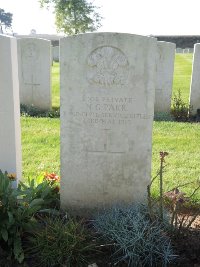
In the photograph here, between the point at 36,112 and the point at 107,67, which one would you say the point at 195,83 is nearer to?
the point at 36,112

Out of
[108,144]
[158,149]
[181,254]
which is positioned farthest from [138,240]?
[158,149]

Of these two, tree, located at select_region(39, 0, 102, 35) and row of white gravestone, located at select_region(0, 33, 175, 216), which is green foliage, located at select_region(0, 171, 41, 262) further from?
tree, located at select_region(39, 0, 102, 35)

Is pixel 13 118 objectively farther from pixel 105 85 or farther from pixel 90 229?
pixel 90 229

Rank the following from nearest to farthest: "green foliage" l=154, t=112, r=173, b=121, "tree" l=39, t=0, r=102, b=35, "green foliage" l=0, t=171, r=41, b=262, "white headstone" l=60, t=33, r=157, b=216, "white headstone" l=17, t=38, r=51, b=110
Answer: "green foliage" l=0, t=171, r=41, b=262, "white headstone" l=60, t=33, r=157, b=216, "green foliage" l=154, t=112, r=173, b=121, "white headstone" l=17, t=38, r=51, b=110, "tree" l=39, t=0, r=102, b=35

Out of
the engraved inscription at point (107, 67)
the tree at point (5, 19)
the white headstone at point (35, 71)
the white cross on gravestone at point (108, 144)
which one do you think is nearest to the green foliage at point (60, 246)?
the white cross on gravestone at point (108, 144)

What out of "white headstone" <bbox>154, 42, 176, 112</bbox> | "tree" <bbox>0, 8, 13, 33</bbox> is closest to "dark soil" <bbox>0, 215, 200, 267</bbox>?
"white headstone" <bbox>154, 42, 176, 112</bbox>

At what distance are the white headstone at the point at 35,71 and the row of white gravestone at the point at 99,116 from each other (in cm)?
576

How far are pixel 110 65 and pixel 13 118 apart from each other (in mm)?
→ 1225

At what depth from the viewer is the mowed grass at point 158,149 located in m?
5.26

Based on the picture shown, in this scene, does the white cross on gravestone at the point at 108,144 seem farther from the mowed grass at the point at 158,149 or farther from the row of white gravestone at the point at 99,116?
the mowed grass at the point at 158,149

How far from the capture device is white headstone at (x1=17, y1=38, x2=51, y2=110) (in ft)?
31.6

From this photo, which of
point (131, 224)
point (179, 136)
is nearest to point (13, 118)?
point (131, 224)

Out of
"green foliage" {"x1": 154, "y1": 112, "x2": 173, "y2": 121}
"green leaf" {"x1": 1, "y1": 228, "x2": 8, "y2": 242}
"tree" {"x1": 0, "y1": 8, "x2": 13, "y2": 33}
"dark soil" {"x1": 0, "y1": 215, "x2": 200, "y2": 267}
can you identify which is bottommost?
"dark soil" {"x1": 0, "y1": 215, "x2": 200, "y2": 267}

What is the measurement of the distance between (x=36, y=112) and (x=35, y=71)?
111 centimetres
